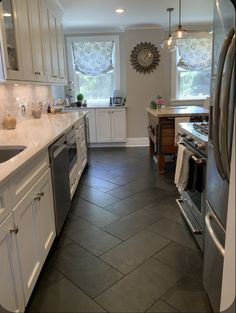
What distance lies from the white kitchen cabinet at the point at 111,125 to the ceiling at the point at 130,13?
170cm

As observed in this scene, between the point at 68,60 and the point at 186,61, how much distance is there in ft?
8.45

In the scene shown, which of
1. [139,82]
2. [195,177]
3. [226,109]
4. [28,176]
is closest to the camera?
[226,109]

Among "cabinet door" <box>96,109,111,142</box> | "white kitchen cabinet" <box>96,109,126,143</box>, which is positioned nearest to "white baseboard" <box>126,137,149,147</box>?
"white kitchen cabinet" <box>96,109,126,143</box>

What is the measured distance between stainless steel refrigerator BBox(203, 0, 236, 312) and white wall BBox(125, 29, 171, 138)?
4.38 metres

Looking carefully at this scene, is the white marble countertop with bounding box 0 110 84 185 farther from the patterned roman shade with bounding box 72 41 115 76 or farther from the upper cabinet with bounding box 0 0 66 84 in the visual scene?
the patterned roman shade with bounding box 72 41 115 76

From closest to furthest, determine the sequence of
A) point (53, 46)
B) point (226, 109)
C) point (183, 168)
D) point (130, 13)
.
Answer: point (226, 109)
point (183, 168)
point (53, 46)
point (130, 13)

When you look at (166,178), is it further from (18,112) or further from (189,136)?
(18,112)

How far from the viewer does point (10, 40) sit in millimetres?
2330

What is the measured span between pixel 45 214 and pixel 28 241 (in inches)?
14.6

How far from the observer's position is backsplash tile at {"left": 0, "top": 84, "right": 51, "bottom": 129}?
2760mm

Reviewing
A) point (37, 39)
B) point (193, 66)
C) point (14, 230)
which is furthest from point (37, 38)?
point (193, 66)

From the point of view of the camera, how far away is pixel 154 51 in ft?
18.3

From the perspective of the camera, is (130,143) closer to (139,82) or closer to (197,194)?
(139,82)

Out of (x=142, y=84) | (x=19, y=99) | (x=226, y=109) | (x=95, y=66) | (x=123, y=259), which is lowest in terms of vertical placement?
(x=123, y=259)
